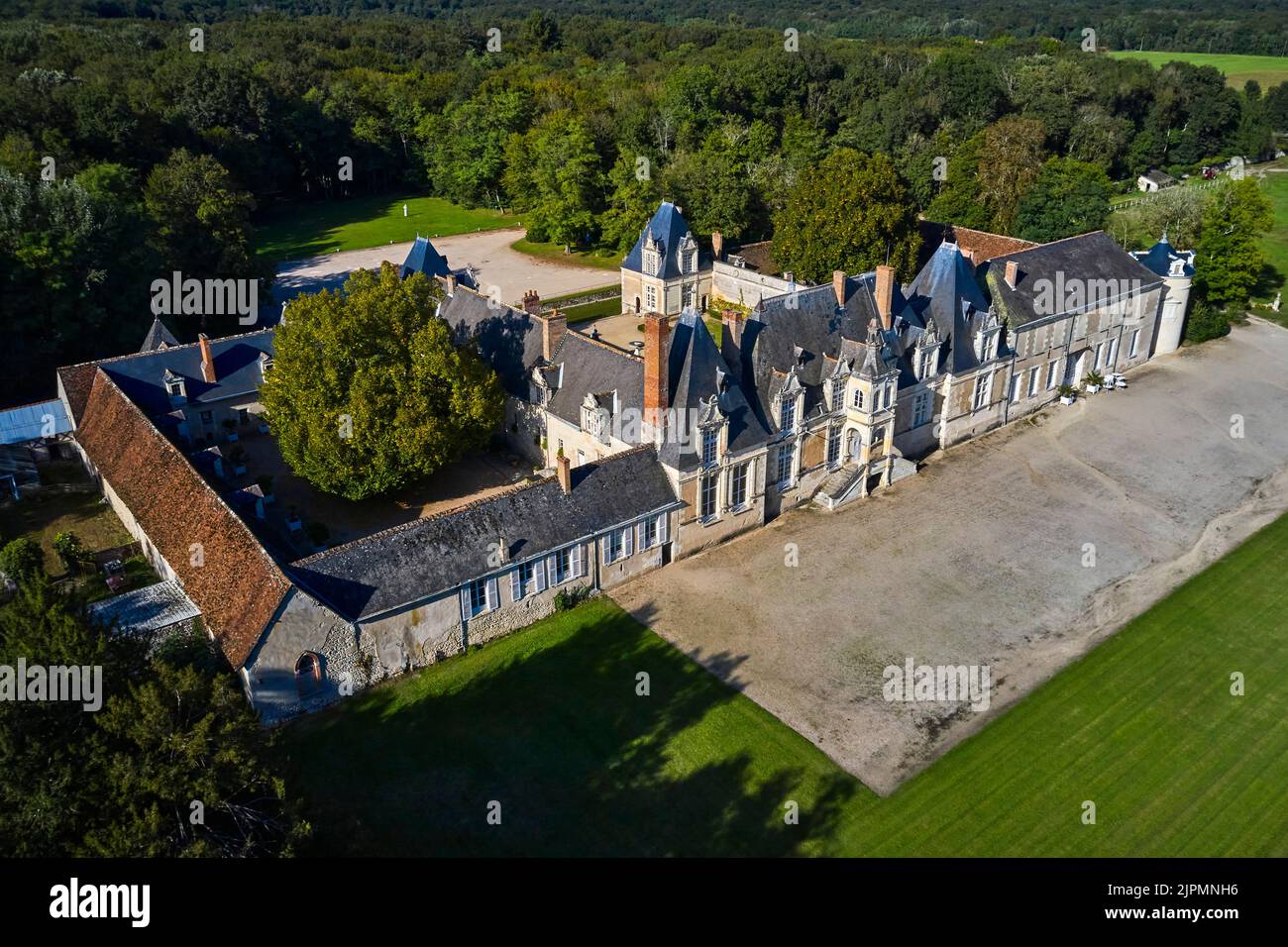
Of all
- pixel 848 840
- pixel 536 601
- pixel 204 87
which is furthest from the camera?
pixel 204 87

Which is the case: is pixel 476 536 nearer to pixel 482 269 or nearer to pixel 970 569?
pixel 970 569

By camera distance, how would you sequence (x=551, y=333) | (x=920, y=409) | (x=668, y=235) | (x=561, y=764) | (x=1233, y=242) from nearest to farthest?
(x=561, y=764) < (x=551, y=333) < (x=920, y=409) < (x=1233, y=242) < (x=668, y=235)

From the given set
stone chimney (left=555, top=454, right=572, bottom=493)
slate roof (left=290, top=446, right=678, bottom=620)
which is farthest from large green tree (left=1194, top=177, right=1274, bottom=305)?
stone chimney (left=555, top=454, right=572, bottom=493)

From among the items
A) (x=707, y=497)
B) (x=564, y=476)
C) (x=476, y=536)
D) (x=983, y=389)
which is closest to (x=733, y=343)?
(x=707, y=497)

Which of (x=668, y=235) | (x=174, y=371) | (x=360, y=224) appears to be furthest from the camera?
(x=360, y=224)

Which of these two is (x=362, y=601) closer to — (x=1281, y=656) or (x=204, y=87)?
(x=1281, y=656)

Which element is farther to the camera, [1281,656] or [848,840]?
[1281,656]
